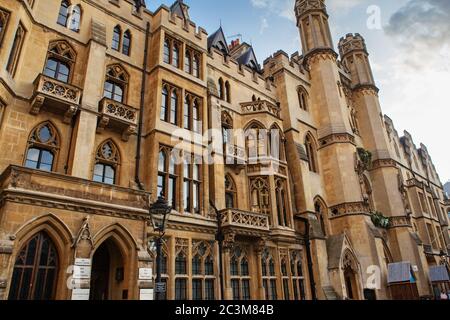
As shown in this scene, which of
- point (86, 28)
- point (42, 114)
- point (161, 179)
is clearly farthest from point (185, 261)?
point (86, 28)

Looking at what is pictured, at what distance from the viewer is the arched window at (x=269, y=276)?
17.0 metres

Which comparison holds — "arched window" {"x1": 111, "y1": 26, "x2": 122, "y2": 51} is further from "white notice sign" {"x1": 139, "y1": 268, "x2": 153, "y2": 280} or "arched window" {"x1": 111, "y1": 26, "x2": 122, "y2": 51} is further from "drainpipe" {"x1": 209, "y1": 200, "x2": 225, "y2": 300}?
"white notice sign" {"x1": 139, "y1": 268, "x2": 153, "y2": 280}

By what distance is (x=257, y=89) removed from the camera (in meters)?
24.3

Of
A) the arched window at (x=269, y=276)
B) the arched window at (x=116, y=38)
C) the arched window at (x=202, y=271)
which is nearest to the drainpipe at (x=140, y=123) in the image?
the arched window at (x=116, y=38)

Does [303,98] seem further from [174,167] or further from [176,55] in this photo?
[174,167]

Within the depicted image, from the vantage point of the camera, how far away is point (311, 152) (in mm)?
25688

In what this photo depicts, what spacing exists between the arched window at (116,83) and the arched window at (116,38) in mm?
1282

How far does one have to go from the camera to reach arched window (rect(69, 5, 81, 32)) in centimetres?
1539

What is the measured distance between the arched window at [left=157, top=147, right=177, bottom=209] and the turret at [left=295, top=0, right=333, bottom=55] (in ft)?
63.1

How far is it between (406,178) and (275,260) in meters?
25.7

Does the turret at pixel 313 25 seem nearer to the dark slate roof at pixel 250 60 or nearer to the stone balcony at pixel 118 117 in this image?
the dark slate roof at pixel 250 60

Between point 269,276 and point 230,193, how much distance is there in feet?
16.9

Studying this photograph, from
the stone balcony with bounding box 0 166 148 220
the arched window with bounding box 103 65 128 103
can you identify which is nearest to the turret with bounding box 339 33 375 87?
the arched window with bounding box 103 65 128 103

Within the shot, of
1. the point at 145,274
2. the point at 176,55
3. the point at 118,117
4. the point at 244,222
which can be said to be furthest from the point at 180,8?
the point at 145,274
